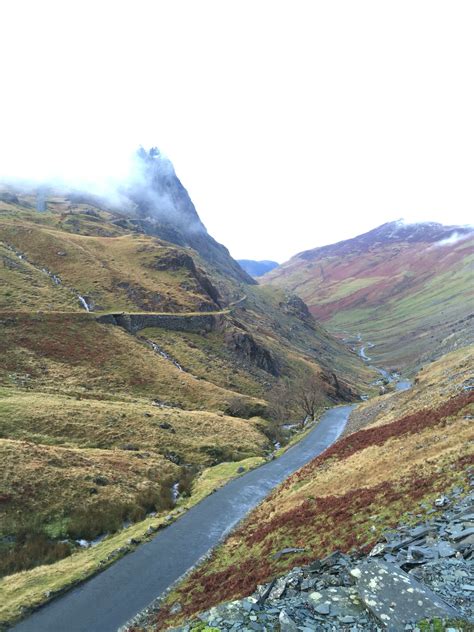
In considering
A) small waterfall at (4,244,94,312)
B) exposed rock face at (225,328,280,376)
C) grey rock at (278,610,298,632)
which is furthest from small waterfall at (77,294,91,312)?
grey rock at (278,610,298,632)

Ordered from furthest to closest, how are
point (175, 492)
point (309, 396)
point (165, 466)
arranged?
point (309, 396) < point (165, 466) < point (175, 492)

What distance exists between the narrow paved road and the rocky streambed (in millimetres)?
15955

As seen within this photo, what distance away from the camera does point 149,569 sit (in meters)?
31.9

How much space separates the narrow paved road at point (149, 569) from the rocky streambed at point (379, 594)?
15955 mm

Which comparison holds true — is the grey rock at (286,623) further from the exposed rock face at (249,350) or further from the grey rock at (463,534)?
the exposed rock face at (249,350)

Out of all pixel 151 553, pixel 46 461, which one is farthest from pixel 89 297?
pixel 151 553

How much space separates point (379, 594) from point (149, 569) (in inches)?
975

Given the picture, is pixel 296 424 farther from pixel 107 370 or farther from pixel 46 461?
pixel 46 461

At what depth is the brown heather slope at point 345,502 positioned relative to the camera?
23.0 meters

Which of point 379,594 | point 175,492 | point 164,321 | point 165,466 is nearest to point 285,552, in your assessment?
point 379,594

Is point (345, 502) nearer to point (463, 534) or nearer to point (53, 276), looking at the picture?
point (463, 534)

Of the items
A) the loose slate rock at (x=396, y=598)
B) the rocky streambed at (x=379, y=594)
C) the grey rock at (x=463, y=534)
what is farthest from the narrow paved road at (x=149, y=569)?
the grey rock at (x=463, y=534)

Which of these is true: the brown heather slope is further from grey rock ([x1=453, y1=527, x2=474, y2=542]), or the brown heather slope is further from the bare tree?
the bare tree

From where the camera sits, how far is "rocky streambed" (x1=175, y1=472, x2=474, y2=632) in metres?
12.0
